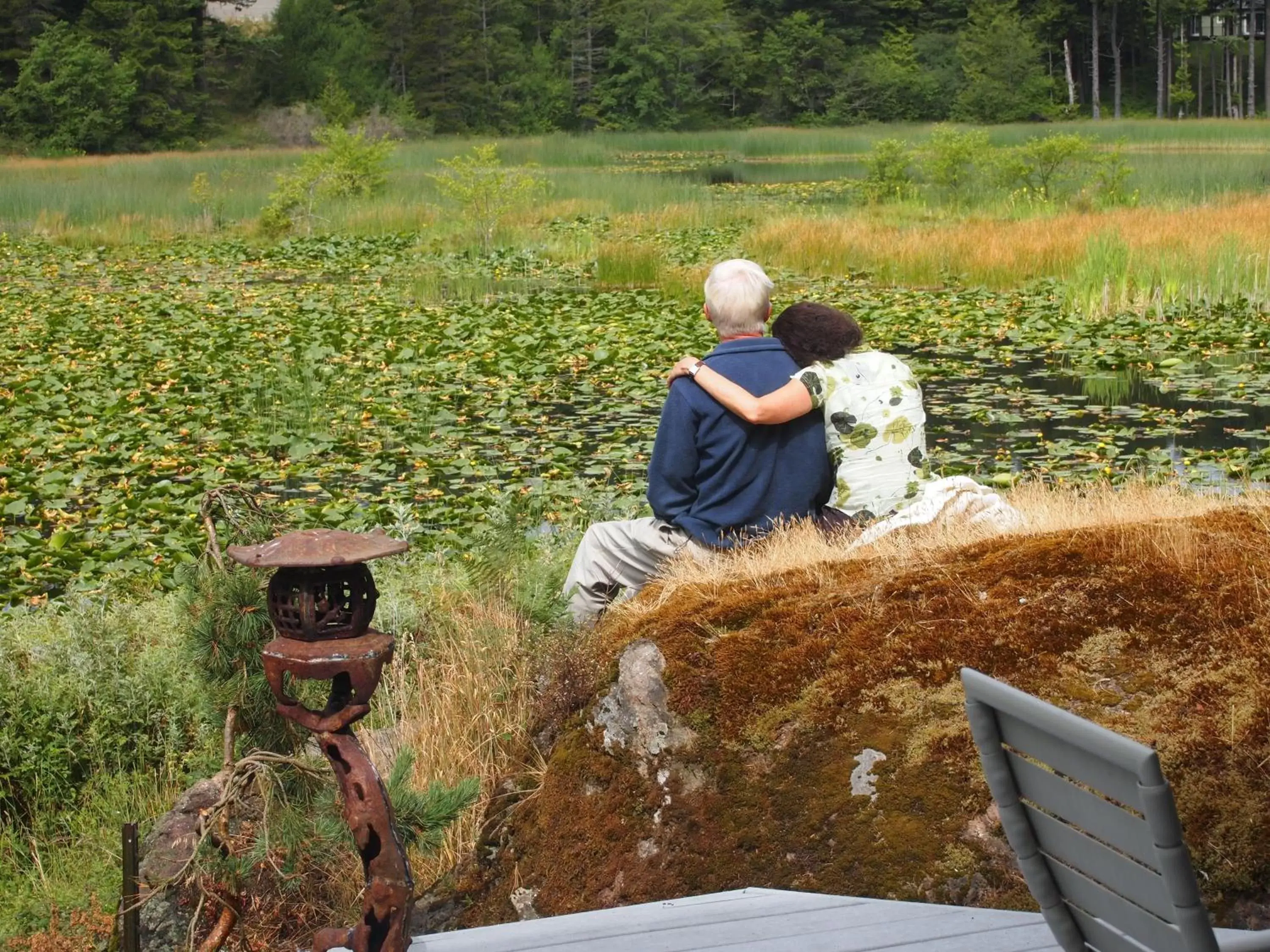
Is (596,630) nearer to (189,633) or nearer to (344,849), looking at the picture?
(344,849)

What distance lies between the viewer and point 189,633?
300cm

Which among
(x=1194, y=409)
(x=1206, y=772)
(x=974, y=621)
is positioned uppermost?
(x=974, y=621)

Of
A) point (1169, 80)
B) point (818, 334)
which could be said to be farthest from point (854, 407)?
point (1169, 80)

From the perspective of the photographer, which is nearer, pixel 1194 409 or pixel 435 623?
pixel 435 623

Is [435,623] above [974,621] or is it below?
below

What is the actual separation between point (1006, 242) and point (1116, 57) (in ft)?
175

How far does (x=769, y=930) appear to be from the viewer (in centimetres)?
254

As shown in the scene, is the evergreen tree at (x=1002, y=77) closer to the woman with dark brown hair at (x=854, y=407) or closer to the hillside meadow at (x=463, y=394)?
the hillside meadow at (x=463, y=394)

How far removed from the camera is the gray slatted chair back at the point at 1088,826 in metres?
1.44

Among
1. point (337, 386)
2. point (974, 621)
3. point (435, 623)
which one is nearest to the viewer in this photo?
point (974, 621)

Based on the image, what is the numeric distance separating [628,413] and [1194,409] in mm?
3522

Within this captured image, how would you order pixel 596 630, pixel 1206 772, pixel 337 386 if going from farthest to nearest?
1. pixel 337 386
2. pixel 596 630
3. pixel 1206 772

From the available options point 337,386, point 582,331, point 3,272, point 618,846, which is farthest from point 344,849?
point 3,272

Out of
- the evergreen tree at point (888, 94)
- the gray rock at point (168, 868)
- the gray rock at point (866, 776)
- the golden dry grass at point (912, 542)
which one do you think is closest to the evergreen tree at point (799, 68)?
the evergreen tree at point (888, 94)
